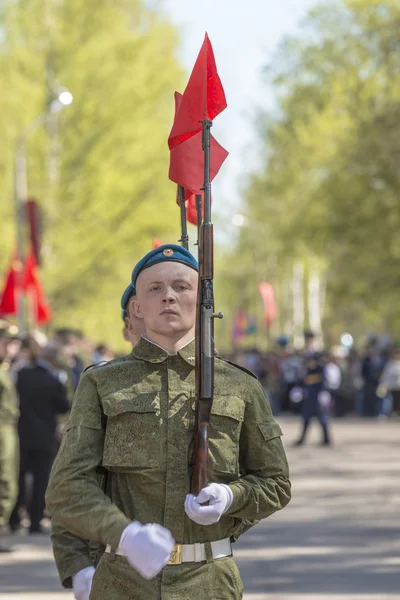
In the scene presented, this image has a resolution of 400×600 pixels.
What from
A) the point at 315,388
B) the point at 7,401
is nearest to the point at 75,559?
the point at 7,401

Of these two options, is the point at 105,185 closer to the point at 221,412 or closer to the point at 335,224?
the point at 335,224

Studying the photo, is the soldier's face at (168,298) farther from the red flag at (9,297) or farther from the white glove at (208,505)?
the red flag at (9,297)

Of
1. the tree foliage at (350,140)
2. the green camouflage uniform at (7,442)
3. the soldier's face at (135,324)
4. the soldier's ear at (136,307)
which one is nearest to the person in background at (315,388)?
the green camouflage uniform at (7,442)

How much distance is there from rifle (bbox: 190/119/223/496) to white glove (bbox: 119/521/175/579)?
0.67ft

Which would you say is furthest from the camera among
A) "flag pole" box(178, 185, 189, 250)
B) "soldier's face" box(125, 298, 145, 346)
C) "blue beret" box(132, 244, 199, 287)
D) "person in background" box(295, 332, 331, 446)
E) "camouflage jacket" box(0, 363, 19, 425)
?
"person in background" box(295, 332, 331, 446)

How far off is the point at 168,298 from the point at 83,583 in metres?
0.85

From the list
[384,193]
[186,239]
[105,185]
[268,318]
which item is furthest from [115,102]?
[186,239]

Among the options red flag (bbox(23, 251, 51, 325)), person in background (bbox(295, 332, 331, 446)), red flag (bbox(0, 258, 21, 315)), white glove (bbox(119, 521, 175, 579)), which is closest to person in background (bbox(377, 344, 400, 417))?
person in background (bbox(295, 332, 331, 446))

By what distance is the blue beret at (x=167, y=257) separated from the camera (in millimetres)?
4223

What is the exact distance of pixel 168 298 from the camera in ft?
13.5

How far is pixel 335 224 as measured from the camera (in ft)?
130

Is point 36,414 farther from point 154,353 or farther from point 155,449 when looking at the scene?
point 155,449

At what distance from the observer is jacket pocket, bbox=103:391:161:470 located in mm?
3957

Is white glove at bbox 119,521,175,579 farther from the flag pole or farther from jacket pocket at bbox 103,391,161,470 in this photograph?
the flag pole
